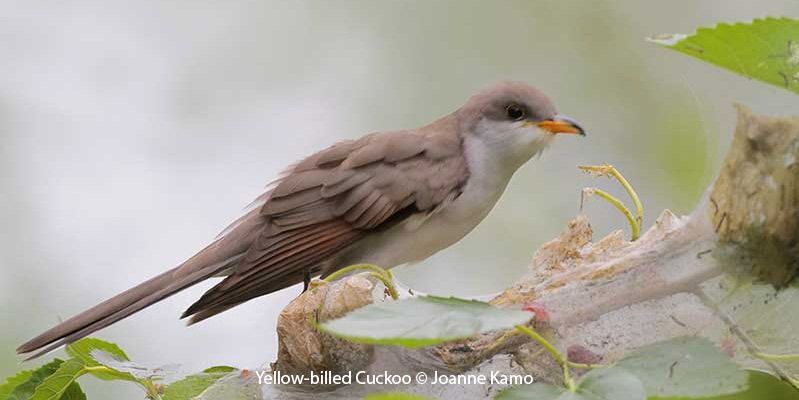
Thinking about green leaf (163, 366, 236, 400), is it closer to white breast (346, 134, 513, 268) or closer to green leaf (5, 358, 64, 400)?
green leaf (5, 358, 64, 400)

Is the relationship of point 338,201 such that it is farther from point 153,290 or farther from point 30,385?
point 30,385

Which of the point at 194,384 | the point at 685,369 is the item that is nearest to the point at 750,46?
the point at 685,369

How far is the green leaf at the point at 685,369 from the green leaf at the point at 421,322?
215 millimetres

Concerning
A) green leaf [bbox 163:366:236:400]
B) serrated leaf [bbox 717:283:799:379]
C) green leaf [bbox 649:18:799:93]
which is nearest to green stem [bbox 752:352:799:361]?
serrated leaf [bbox 717:283:799:379]

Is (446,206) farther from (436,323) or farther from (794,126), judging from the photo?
(436,323)

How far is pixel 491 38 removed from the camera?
8.52 metres

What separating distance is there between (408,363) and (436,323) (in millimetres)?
1121

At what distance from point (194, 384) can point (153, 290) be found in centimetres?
106

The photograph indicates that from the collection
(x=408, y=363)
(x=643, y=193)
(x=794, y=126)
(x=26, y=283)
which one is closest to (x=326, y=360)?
(x=408, y=363)

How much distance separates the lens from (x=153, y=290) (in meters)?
3.93

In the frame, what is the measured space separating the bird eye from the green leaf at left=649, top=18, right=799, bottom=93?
243 centimetres

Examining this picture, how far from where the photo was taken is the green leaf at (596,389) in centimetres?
167

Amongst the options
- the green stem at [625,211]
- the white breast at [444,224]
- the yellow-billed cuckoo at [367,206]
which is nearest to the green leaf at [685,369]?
the green stem at [625,211]

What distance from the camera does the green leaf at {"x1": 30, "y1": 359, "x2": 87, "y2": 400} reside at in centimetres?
268
